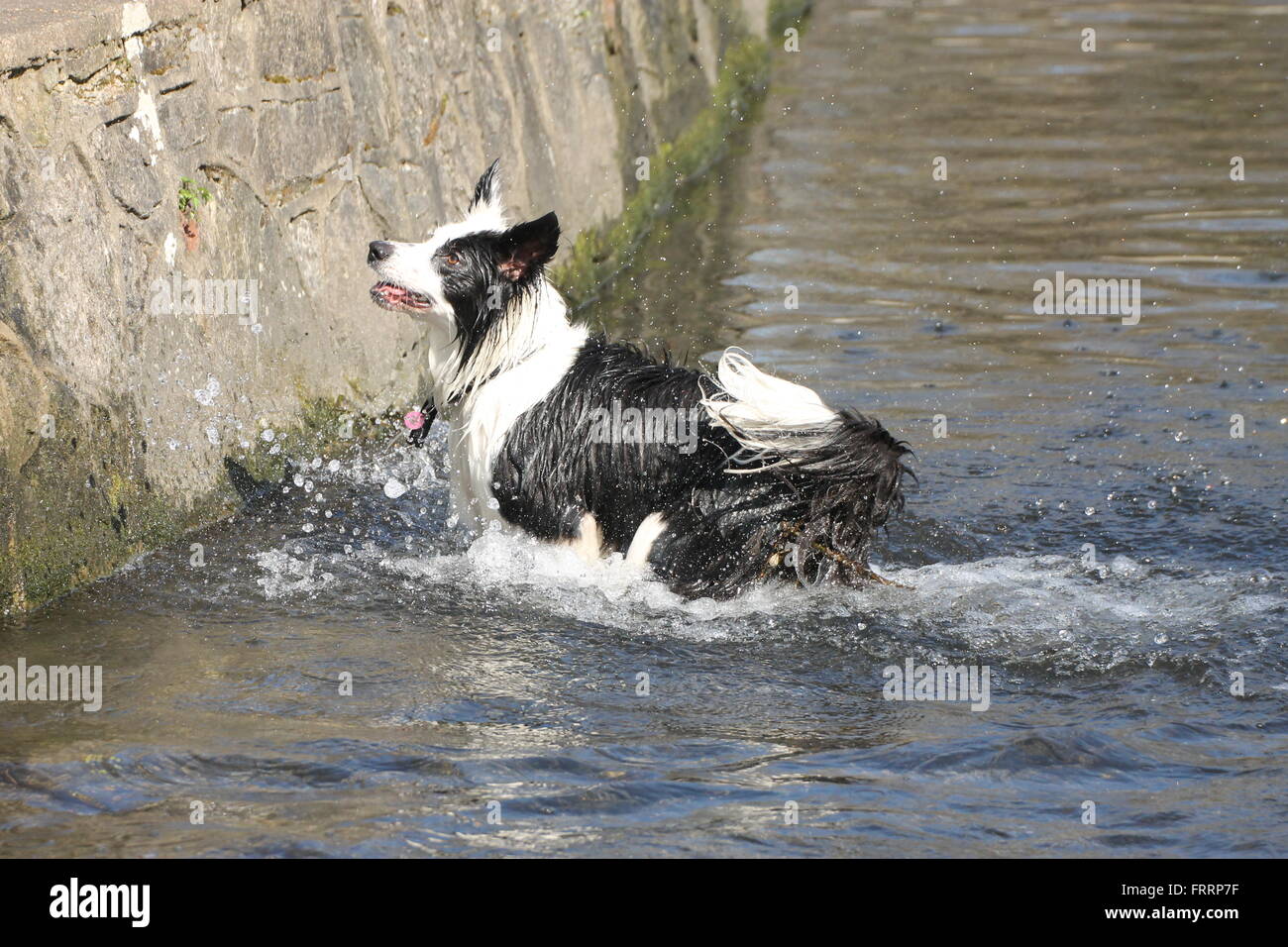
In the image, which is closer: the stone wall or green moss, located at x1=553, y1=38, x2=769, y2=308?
the stone wall

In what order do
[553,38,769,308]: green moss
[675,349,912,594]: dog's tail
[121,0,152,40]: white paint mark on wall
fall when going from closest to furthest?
[675,349,912,594]: dog's tail → [121,0,152,40]: white paint mark on wall → [553,38,769,308]: green moss

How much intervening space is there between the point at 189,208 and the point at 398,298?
1.44 meters

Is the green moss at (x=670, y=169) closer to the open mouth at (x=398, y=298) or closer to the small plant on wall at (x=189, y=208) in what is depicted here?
the small plant on wall at (x=189, y=208)

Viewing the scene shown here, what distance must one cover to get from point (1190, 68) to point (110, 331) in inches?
446

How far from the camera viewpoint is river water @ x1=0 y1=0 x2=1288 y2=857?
13.8 feet

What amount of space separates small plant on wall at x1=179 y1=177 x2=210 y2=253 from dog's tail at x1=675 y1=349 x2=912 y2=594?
241cm

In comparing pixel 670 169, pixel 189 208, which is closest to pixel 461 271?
pixel 189 208

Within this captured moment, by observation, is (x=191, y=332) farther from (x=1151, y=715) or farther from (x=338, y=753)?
(x=1151, y=715)

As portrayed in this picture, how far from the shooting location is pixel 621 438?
5543mm

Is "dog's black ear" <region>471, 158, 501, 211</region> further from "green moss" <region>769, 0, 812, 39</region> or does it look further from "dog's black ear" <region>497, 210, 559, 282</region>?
"green moss" <region>769, 0, 812, 39</region>

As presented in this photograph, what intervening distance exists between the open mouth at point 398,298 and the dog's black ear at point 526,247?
1.00 ft

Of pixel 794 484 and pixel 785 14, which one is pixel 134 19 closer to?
pixel 794 484

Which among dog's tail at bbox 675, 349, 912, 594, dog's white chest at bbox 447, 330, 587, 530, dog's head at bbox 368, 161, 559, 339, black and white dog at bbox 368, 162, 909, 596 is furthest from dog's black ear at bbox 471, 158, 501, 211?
dog's tail at bbox 675, 349, 912, 594

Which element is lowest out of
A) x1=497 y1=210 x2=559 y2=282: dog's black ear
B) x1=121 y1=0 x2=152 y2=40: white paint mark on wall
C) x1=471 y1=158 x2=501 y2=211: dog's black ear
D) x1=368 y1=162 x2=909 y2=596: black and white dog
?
x1=368 y1=162 x2=909 y2=596: black and white dog
